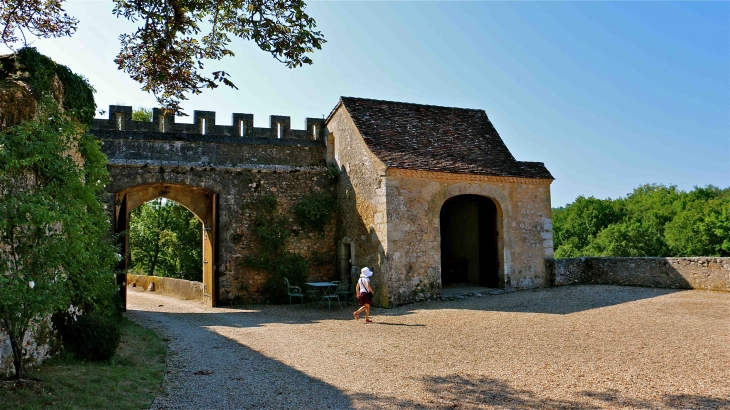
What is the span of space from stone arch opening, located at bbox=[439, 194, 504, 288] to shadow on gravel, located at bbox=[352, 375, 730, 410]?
8.69 m

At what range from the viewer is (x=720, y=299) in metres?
10.6

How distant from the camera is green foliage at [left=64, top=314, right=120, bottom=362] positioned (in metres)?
6.32

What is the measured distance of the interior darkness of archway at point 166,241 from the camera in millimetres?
24922

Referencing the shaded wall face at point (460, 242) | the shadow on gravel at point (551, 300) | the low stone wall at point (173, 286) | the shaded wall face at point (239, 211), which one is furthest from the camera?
the low stone wall at point (173, 286)

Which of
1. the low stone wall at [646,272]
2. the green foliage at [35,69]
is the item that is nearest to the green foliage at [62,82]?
the green foliage at [35,69]

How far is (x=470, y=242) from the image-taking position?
52.2ft

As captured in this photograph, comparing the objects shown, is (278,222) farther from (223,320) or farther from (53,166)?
(53,166)

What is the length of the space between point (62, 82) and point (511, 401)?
715cm

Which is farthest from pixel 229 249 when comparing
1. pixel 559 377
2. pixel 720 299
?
pixel 720 299

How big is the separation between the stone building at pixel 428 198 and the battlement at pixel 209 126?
0.83 m

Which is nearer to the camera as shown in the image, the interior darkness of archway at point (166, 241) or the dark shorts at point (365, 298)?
the dark shorts at point (365, 298)

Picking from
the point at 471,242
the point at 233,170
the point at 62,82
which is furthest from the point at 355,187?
the point at 62,82

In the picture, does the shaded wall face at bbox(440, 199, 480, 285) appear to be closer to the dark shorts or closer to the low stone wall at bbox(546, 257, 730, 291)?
the low stone wall at bbox(546, 257, 730, 291)

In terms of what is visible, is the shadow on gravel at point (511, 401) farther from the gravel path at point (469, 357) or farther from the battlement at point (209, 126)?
the battlement at point (209, 126)
